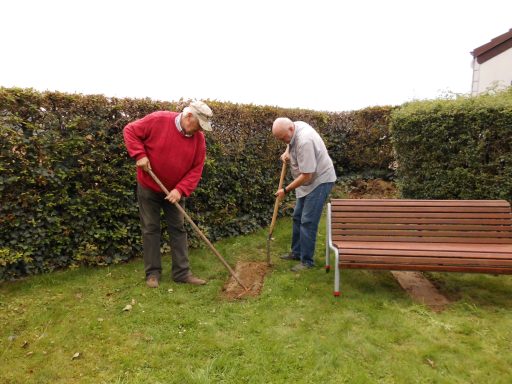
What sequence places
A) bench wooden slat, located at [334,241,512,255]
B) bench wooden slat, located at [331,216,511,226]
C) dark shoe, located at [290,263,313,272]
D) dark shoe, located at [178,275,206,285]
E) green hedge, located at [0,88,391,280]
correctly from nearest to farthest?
1. bench wooden slat, located at [334,241,512,255]
2. green hedge, located at [0,88,391,280]
3. bench wooden slat, located at [331,216,511,226]
4. dark shoe, located at [178,275,206,285]
5. dark shoe, located at [290,263,313,272]

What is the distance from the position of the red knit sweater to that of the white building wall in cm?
1331

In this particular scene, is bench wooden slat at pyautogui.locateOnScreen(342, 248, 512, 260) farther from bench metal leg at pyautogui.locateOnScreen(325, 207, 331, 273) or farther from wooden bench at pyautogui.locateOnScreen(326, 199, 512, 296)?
bench metal leg at pyautogui.locateOnScreen(325, 207, 331, 273)

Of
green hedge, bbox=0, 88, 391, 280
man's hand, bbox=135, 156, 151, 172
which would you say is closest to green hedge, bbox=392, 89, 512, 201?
green hedge, bbox=0, 88, 391, 280

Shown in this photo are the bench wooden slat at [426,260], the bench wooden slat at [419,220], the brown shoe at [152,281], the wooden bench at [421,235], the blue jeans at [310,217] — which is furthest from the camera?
the blue jeans at [310,217]

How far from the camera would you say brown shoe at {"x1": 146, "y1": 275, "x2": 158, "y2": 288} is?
4.32 metres

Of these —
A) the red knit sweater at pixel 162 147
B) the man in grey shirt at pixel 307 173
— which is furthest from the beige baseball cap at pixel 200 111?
the man in grey shirt at pixel 307 173

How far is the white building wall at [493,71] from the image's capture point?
44.1 ft

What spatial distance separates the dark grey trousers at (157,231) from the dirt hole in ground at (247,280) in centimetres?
59

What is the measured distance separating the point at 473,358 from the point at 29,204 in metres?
Answer: 4.73

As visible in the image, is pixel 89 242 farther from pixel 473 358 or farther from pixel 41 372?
pixel 473 358

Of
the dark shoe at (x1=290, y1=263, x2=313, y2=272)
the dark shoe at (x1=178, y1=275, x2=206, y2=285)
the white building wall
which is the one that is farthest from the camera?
the white building wall

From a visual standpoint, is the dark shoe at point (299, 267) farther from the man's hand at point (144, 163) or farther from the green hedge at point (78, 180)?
the man's hand at point (144, 163)

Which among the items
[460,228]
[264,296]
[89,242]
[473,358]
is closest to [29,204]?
[89,242]

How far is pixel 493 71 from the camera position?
45.7 ft
